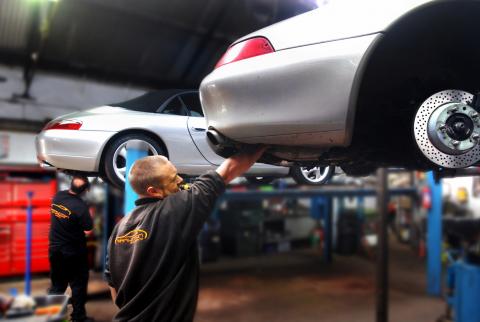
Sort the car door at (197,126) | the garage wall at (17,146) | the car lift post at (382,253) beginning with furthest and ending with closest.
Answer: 1. the car lift post at (382,253)
2. the garage wall at (17,146)
3. the car door at (197,126)

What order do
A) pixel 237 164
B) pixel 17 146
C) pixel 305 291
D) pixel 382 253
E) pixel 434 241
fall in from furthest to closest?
pixel 434 241
pixel 305 291
pixel 382 253
pixel 17 146
pixel 237 164

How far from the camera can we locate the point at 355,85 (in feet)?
3.73

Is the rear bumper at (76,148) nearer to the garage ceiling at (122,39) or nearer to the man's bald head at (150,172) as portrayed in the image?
the man's bald head at (150,172)

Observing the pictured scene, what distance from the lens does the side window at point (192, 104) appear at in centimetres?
137

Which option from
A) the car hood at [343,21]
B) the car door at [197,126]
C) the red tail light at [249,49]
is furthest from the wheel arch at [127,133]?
the car hood at [343,21]

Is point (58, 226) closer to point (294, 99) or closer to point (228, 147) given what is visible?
point (228, 147)

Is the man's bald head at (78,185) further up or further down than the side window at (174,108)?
further down

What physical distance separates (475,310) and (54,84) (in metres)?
4.80

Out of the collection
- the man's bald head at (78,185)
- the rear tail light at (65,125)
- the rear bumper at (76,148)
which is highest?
Answer: the rear tail light at (65,125)

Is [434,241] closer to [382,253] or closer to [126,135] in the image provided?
[382,253]

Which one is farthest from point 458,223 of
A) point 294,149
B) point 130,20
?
point 130,20

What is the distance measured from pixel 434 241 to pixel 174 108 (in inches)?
256

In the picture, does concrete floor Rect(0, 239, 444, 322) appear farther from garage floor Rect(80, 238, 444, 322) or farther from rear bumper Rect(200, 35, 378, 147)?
rear bumper Rect(200, 35, 378, 147)

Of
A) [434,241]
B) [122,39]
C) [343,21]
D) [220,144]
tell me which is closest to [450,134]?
[343,21]
